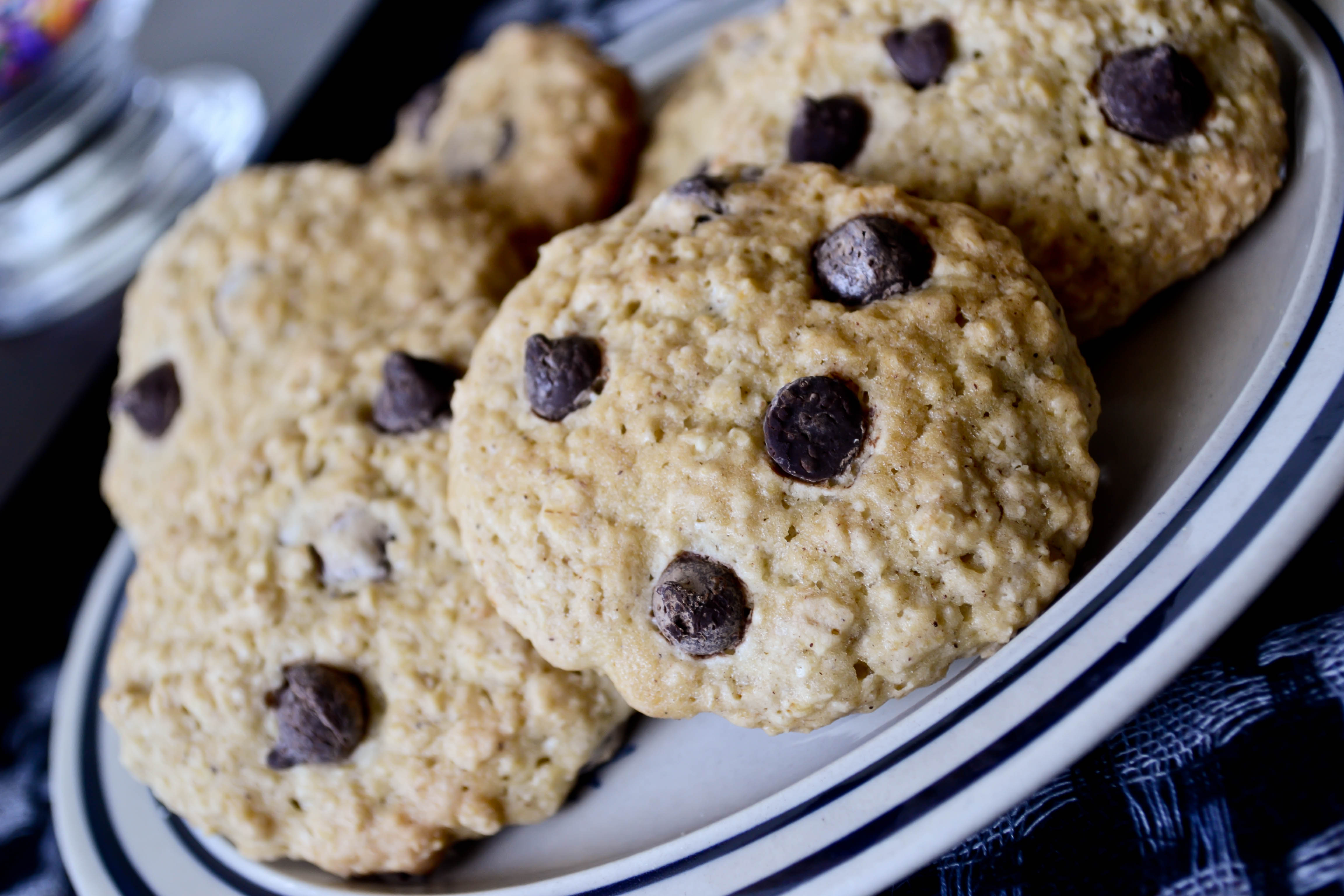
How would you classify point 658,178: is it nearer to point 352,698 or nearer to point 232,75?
point 352,698

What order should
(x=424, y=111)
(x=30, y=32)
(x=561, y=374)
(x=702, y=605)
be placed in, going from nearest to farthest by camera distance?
(x=702, y=605), (x=561, y=374), (x=424, y=111), (x=30, y=32)

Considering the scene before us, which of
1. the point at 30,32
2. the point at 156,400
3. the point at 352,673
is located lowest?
the point at 352,673

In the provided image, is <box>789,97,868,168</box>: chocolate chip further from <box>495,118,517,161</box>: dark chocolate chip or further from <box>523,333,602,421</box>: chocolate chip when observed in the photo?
<box>495,118,517,161</box>: dark chocolate chip

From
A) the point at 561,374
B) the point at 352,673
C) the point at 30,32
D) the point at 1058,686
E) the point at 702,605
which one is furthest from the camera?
the point at 30,32

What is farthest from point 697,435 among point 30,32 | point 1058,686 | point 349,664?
point 30,32

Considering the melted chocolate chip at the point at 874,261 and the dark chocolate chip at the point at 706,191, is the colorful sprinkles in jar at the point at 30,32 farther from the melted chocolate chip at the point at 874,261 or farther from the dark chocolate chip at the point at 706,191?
the melted chocolate chip at the point at 874,261

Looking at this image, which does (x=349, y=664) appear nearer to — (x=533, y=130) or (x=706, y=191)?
(x=706, y=191)
